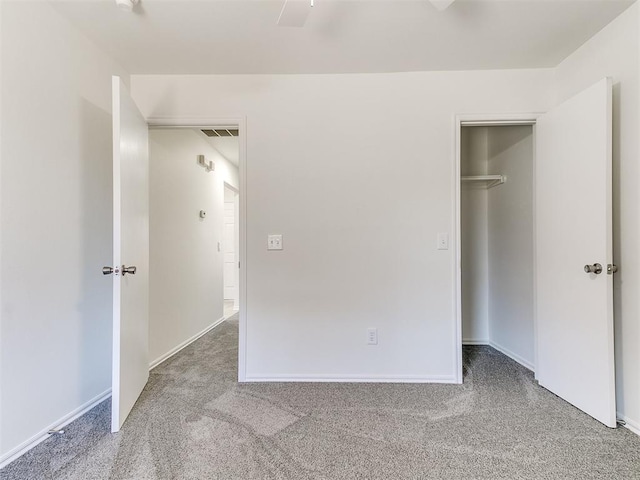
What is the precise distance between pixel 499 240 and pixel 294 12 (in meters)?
2.66

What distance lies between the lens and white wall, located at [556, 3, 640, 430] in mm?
1662

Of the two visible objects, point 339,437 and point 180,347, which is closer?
point 339,437

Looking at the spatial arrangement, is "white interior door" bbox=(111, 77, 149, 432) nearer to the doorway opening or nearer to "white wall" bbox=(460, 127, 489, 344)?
the doorway opening

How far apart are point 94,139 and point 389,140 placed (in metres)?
2.03

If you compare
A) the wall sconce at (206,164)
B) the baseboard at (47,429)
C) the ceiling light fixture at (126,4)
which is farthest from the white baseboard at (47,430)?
the wall sconce at (206,164)

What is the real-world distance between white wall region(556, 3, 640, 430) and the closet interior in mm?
756

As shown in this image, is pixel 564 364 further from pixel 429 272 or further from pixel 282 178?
pixel 282 178

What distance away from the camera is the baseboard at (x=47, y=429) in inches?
57.1

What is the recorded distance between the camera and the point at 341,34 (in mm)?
1880

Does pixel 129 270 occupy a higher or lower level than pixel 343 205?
lower

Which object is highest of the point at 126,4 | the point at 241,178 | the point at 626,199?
the point at 126,4

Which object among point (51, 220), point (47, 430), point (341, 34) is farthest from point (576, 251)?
point (47, 430)

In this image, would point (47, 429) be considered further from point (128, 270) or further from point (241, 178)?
point (241, 178)

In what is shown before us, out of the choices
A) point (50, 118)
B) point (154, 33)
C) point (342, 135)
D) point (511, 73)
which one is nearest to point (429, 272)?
point (342, 135)
